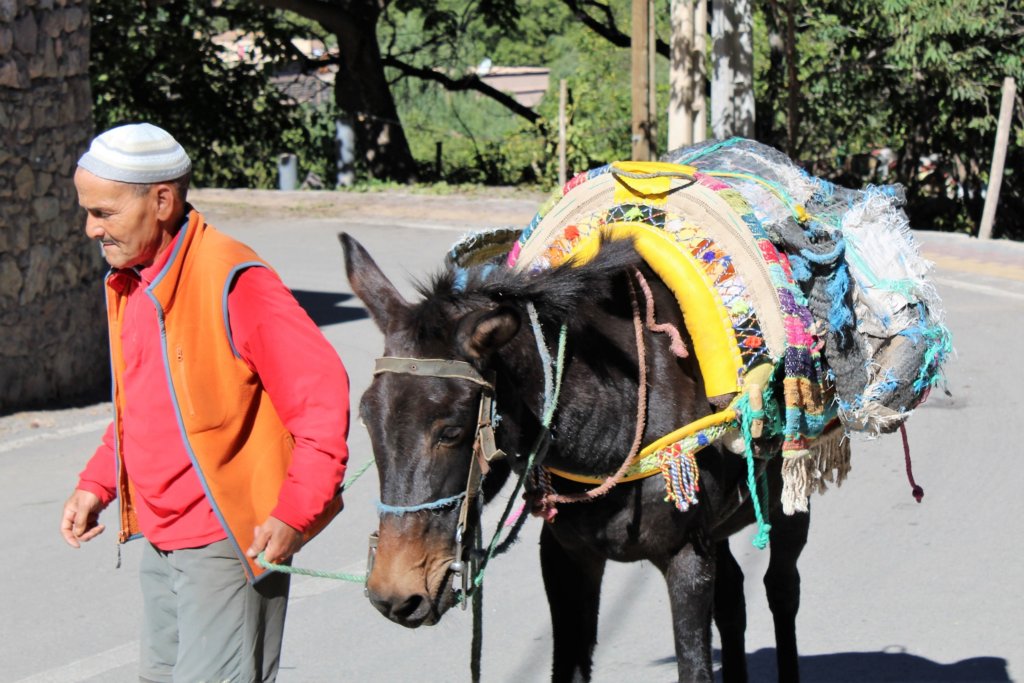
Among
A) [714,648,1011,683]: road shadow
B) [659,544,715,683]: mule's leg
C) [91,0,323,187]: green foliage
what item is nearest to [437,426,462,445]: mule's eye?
[659,544,715,683]: mule's leg

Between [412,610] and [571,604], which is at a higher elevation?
[412,610]

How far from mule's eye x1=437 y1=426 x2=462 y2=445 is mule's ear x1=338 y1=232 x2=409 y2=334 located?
330 mm

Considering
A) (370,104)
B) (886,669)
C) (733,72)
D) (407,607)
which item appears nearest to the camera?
(407,607)

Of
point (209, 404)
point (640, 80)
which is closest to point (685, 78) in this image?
point (640, 80)

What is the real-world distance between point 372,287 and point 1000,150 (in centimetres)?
1319

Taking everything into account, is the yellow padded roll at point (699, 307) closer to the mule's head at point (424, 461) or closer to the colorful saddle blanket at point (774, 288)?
the colorful saddle blanket at point (774, 288)

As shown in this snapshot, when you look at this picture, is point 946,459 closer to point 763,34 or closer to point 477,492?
point 477,492

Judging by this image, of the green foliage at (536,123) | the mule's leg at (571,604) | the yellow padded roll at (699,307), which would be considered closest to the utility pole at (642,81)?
the green foliage at (536,123)

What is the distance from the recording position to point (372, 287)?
3.10 metres

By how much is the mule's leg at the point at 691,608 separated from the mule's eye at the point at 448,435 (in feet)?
3.36

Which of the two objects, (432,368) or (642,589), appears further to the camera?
(642,589)

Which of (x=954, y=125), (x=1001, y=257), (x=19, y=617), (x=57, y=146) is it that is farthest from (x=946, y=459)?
(x=954, y=125)

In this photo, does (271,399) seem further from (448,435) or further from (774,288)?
(774,288)

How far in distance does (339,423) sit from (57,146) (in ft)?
20.5
